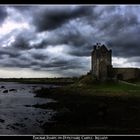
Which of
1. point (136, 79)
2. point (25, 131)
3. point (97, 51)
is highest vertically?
point (97, 51)

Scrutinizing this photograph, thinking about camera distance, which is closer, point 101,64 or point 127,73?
point 101,64

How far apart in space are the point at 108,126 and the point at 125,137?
1034cm

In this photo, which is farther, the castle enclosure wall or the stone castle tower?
the castle enclosure wall

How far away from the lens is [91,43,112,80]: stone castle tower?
191ft

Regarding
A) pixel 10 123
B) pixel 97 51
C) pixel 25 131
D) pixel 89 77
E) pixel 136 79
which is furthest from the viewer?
pixel 136 79

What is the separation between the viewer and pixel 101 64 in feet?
196

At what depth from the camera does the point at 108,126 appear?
21906 millimetres

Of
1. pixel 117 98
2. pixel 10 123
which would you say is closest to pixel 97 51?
pixel 117 98

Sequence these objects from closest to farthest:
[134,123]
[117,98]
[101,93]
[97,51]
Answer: [134,123] < [117,98] < [101,93] < [97,51]

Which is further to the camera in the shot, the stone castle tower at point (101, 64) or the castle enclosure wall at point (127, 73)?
the castle enclosure wall at point (127, 73)

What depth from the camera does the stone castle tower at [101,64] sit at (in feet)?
191

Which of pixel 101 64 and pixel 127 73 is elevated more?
pixel 101 64
